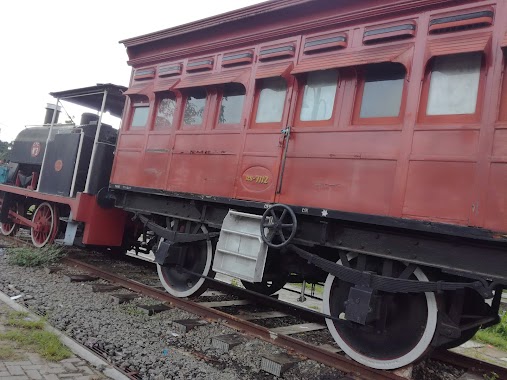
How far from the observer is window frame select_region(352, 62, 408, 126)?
388 centimetres

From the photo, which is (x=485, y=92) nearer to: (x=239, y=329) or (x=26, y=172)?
(x=239, y=329)

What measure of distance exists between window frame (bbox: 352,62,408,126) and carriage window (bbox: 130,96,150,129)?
358 centimetres

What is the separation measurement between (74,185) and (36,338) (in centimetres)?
437

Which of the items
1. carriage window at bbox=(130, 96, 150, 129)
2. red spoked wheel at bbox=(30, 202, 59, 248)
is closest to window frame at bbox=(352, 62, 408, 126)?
carriage window at bbox=(130, 96, 150, 129)

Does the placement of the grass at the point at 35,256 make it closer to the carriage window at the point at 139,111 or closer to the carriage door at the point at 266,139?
the carriage window at the point at 139,111

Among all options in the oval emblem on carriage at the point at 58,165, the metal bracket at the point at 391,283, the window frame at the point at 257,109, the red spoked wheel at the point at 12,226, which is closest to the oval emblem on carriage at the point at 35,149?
the red spoked wheel at the point at 12,226

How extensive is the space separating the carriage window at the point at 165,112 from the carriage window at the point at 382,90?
9.97 ft

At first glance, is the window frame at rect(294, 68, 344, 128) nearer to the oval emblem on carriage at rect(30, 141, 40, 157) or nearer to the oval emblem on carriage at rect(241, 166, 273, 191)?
the oval emblem on carriage at rect(241, 166, 273, 191)

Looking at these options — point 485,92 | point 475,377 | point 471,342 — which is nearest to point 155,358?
point 475,377

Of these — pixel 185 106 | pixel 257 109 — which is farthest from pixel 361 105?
pixel 185 106

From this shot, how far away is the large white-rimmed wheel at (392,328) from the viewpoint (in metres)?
3.67

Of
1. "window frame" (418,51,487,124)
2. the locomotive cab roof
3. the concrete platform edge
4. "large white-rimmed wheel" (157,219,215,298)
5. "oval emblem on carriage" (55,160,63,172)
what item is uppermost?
the locomotive cab roof

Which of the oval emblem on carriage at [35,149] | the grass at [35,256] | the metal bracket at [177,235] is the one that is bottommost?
the grass at [35,256]

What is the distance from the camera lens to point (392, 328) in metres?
3.94
